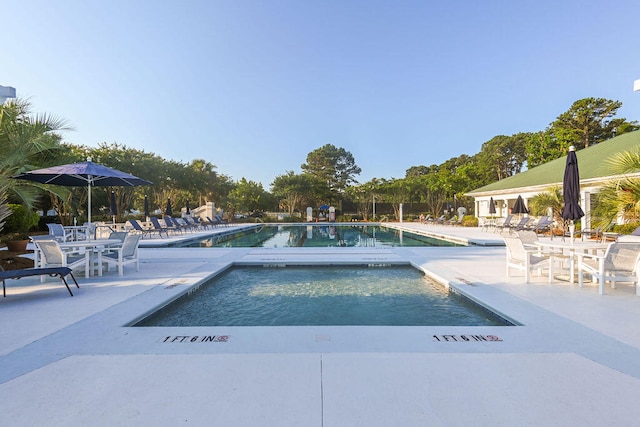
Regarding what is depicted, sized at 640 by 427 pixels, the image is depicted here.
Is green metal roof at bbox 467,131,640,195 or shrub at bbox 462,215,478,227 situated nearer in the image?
green metal roof at bbox 467,131,640,195

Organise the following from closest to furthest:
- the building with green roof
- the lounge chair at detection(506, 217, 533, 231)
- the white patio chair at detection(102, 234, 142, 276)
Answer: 1. the white patio chair at detection(102, 234, 142, 276)
2. the building with green roof
3. the lounge chair at detection(506, 217, 533, 231)

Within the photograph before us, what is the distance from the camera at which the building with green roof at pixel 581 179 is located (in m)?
14.8

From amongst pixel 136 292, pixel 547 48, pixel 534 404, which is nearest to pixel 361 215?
pixel 547 48

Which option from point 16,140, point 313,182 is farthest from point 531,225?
point 313,182

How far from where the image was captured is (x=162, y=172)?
1003 inches

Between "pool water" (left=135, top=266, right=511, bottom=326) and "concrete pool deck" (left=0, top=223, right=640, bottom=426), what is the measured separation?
55 cm

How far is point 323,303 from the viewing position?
16.0ft

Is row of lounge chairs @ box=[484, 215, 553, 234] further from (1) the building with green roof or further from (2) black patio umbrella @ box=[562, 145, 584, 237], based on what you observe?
(2) black patio umbrella @ box=[562, 145, 584, 237]

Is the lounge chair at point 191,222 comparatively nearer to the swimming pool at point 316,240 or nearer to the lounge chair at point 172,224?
the lounge chair at point 172,224

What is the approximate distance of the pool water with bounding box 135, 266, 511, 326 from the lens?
4.14 metres

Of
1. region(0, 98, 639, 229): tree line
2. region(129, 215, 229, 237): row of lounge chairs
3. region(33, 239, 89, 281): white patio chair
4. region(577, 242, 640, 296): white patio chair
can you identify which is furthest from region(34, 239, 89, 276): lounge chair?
region(0, 98, 639, 229): tree line

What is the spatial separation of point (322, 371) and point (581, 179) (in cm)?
1673

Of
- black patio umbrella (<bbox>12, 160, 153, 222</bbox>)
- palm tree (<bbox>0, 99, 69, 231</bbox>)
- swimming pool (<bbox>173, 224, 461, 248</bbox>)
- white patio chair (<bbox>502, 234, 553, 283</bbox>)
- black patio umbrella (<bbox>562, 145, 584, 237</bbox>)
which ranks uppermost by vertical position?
palm tree (<bbox>0, 99, 69, 231</bbox>)

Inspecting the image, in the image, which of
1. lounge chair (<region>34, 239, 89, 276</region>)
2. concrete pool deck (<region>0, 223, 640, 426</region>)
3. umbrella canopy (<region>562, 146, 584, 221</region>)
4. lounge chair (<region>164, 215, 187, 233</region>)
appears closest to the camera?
concrete pool deck (<region>0, 223, 640, 426</region>)
